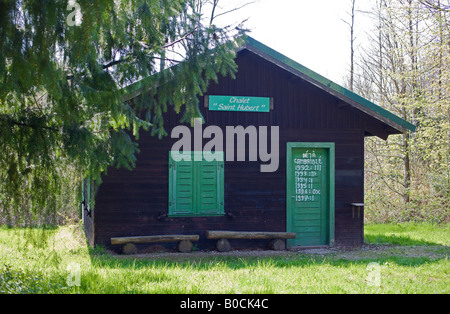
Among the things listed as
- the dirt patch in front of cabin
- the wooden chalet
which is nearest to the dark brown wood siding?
the wooden chalet

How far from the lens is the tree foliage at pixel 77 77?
16.5ft

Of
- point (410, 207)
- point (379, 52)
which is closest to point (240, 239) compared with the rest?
point (410, 207)

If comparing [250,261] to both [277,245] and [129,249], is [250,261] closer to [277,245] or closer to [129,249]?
[277,245]

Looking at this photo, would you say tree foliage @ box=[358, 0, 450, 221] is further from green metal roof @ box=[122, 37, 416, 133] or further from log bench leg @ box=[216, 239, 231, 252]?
log bench leg @ box=[216, 239, 231, 252]

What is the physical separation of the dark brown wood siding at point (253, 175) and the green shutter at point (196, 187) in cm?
15

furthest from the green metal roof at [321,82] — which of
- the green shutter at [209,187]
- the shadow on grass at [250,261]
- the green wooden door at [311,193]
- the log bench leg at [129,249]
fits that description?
the log bench leg at [129,249]

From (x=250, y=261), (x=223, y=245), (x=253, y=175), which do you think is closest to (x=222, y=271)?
(x=250, y=261)

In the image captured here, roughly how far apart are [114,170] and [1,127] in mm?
4761

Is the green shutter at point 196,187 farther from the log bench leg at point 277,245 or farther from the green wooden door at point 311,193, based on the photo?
the green wooden door at point 311,193

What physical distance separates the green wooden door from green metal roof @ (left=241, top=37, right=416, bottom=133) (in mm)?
1214

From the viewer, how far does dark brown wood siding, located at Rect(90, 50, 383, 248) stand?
10398 mm

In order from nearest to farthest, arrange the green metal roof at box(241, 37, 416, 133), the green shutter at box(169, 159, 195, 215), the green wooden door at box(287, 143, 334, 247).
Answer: the green metal roof at box(241, 37, 416, 133) → the green shutter at box(169, 159, 195, 215) → the green wooden door at box(287, 143, 334, 247)
